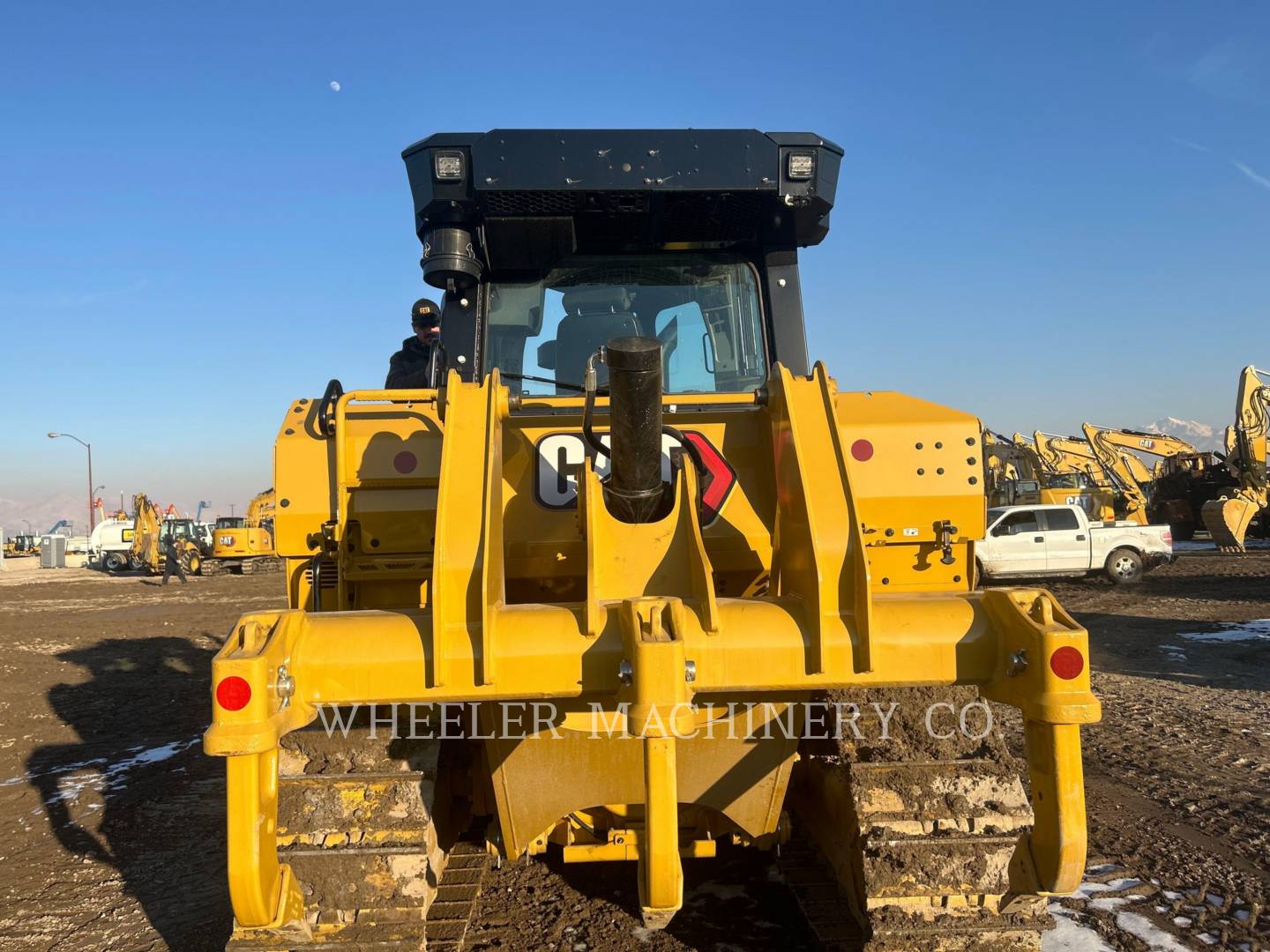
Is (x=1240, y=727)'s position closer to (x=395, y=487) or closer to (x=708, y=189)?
(x=708, y=189)

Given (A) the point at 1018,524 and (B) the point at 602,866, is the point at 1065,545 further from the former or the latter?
(B) the point at 602,866

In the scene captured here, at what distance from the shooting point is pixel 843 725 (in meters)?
3.04

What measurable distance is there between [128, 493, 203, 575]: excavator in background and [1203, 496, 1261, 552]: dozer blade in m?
35.0

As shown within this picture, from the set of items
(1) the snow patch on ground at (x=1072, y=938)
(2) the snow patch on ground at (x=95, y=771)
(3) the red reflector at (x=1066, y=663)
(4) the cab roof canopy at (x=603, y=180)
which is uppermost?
(4) the cab roof canopy at (x=603, y=180)

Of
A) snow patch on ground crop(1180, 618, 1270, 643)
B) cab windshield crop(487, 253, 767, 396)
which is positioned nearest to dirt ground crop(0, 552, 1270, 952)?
snow patch on ground crop(1180, 618, 1270, 643)

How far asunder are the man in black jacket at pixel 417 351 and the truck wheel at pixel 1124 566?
17176mm

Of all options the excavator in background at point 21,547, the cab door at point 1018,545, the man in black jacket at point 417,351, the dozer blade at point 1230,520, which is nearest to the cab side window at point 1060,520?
the cab door at point 1018,545

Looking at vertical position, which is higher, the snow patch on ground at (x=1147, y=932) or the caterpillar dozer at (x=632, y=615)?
the caterpillar dozer at (x=632, y=615)

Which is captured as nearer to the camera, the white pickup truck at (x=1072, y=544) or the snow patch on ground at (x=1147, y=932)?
the snow patch on ground at (x=1147, y=932)

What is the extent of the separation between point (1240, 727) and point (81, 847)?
8.10 m

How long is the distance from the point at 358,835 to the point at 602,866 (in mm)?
1867

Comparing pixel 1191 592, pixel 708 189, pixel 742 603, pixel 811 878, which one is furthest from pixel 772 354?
pixel 1191 592

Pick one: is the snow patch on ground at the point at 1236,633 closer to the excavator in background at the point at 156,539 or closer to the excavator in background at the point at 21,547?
the excavator in background at the point at 156,539

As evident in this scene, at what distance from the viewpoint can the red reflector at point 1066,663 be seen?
2.09m
